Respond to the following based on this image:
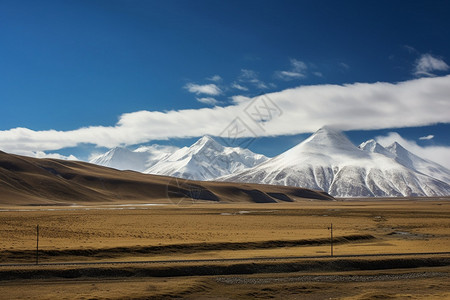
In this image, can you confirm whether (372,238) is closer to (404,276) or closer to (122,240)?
(404,276)

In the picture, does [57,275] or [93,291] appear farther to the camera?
[57,275]

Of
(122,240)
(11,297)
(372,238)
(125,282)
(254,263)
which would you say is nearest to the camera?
(11,297)

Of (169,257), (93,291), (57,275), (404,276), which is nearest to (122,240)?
(169,257)

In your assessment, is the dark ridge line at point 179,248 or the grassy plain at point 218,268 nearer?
the grassy plain at point 218,268

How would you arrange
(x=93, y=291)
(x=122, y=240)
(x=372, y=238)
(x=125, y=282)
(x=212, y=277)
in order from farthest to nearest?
(x=372, y=238) → (x=122, y=240) → (x=212, y=277) → (x=125, y=282) → (x=93, y=291)

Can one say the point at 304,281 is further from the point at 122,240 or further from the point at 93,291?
the point at 122,240

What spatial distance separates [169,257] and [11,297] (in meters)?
15.8

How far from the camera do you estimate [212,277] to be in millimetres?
30812

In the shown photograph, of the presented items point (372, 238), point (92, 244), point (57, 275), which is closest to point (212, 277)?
point (57, 275)

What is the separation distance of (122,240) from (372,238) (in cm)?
3144

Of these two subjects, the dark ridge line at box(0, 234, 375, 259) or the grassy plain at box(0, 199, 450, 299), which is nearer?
the grassy plain at box(0, 199, 450, 299)

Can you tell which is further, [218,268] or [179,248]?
[179,248]

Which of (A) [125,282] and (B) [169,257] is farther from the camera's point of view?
(B) [169,257]

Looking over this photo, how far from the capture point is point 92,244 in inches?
1722
